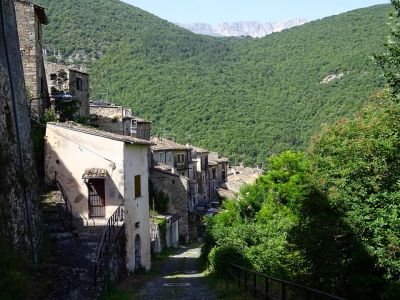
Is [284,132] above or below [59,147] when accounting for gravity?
below

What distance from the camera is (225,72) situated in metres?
145

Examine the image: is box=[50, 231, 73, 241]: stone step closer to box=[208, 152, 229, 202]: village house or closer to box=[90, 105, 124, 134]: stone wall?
box=[90, 105, 124, 134]: stone wall

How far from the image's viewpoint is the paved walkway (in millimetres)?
19234

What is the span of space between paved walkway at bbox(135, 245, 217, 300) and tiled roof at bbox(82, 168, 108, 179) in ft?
18.0

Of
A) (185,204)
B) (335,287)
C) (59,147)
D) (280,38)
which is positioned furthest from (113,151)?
(280,38)

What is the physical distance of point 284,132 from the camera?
352 feet

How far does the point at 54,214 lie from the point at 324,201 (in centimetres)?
1227

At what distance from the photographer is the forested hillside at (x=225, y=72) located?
350 ft

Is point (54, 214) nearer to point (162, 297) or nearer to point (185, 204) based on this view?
point (162, 297)

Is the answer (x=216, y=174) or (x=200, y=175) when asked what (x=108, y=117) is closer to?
(x=200, y=175)

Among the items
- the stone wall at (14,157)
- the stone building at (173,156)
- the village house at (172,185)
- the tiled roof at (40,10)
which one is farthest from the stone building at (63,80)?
the stone building at (173,156)

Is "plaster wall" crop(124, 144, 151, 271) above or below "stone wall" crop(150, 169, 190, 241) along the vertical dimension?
above

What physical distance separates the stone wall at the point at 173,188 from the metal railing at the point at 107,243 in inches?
1042

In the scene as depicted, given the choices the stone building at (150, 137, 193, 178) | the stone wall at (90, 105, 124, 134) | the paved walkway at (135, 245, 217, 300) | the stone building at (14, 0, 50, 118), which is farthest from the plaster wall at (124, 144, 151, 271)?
the stone building at (150, 137, 193, 178)
